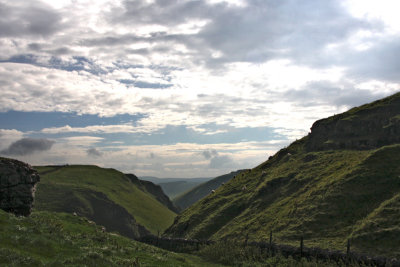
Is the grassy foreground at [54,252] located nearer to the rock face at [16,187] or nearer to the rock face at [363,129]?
the rock face at [16,187]

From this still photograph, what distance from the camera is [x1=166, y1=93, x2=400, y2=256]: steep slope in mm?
40625

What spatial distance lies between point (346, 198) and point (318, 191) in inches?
241

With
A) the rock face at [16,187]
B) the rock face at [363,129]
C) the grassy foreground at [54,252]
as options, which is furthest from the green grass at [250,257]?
the rock face at [363,129]

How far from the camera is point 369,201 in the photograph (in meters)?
45.3

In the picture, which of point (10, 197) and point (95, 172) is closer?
point (10, 197)

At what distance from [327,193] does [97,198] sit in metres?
82.1

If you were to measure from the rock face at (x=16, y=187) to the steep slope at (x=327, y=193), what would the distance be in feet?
103

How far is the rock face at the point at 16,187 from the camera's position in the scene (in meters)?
32.7

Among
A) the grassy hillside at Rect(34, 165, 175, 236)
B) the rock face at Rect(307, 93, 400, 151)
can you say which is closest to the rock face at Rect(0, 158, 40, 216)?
the grassy hillside at Rect(34, 165, 175, 236)

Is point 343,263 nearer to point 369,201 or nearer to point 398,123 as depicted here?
point 369,201

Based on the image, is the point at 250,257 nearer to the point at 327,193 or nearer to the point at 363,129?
the point at 327,193

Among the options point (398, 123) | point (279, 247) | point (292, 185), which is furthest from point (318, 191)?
point (398, 123)

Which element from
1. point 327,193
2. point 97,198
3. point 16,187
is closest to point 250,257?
point 327,193

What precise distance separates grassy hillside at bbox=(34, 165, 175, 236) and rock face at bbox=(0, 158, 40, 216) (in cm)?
6338
